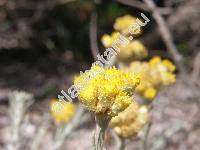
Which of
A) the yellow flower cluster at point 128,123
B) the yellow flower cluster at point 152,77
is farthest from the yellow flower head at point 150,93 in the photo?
the yellow flower cluster at point 128,123

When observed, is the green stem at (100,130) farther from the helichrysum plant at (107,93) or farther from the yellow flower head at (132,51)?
the yellow flower head at (132,51)

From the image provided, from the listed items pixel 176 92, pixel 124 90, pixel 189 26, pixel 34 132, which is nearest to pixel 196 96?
pixel 176 92

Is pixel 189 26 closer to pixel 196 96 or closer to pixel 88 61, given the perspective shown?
pixel 88 61

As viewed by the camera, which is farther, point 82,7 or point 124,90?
point 82,7

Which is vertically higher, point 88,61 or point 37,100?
point 88,61

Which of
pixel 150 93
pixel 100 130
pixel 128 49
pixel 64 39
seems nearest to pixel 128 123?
pixel 150 93

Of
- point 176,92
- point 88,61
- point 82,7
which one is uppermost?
point 82,7
